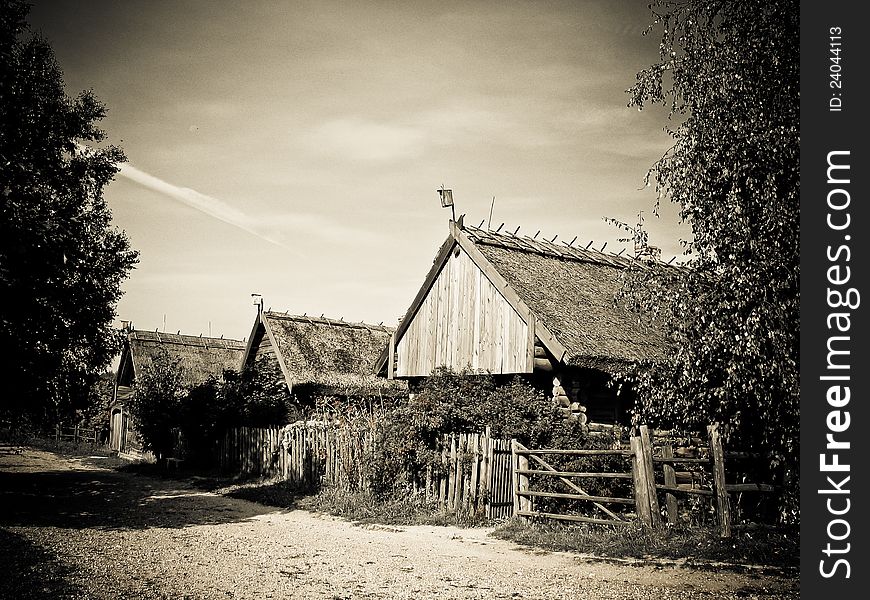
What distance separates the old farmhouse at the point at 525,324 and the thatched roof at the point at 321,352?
183 inches

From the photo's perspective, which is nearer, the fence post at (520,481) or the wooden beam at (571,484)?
the wooden beam at (571,484)

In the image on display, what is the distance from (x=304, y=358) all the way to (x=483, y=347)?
1120cm

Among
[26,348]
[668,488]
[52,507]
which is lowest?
[52,507]

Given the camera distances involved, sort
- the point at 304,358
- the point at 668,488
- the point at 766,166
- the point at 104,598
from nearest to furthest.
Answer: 1. the point at 104,598
2. the point at 766,166
3. the point at 668,488
4. the point at 304,358

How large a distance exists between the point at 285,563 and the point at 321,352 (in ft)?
63.7

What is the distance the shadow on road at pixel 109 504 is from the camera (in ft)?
41.1

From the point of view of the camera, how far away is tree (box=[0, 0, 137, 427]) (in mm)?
13258

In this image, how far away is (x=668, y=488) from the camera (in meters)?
10.4

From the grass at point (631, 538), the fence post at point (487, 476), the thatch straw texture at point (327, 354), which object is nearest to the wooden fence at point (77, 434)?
the thatch straw texture at point (327, 354)

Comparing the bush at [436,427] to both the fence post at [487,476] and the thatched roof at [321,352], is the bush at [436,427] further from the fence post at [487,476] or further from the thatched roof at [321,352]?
the thatched roof at [321,352]

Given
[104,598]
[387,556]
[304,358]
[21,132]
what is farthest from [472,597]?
[304,358]

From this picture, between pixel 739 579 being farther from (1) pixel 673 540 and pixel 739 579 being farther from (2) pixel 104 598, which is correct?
(2) pixel 104 598

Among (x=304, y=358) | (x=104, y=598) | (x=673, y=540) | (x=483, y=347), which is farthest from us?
(x=304, y=358)

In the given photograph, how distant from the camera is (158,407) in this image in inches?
961
